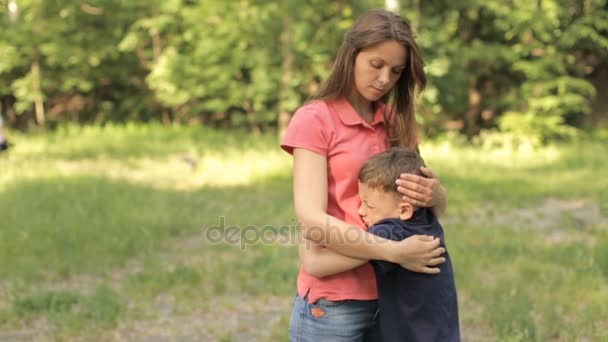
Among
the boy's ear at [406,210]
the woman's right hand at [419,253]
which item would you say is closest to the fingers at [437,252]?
the woman's right hand at [419,253]

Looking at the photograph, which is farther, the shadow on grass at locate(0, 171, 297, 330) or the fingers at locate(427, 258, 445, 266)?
the shadow on grass at locate(0, 171, 297, 330)

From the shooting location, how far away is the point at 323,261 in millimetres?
1858

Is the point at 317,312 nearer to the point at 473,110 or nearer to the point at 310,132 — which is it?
the point at 310,132

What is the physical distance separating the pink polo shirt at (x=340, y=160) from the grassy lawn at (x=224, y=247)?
2.30 m

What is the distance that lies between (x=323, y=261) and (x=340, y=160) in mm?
295

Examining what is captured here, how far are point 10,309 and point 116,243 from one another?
59.4 inches

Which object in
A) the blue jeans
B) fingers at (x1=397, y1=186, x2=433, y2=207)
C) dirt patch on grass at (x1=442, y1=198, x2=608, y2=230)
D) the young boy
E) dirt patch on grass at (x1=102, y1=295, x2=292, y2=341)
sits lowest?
dirt patch on grass at (x1=442, y1=198, x2=608, y2=230)

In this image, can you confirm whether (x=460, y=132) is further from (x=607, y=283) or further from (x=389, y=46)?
(x=389, y=46)

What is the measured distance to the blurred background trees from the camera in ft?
45.6

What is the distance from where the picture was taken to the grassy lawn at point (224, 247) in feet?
14.2

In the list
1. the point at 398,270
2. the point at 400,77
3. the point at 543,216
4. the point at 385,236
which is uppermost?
the point at 400,77

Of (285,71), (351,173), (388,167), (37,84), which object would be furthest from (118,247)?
(37,84)

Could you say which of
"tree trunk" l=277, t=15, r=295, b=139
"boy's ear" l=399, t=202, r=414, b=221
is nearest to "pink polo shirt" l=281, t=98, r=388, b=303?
"boy's ear" l=399, t=202, r=414, b=221

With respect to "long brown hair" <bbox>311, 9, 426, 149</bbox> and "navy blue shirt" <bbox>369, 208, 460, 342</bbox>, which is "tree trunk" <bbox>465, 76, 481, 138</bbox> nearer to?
"long brown hair" <bbox>311, 9, 426, 149</bbox>
